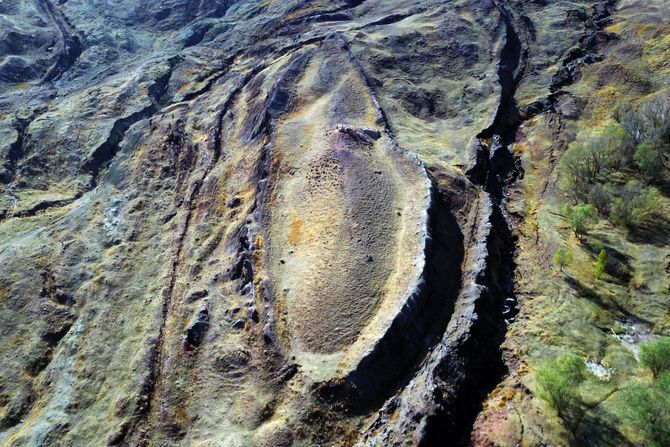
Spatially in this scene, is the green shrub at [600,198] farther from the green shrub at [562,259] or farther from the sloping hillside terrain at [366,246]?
the green shrub at [562,259]

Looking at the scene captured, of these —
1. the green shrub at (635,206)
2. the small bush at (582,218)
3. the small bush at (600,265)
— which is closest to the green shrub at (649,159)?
the green shrub at (635,206)

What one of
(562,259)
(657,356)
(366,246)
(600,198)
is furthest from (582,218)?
(366,246)

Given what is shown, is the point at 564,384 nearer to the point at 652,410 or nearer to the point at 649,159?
the point at 652,410

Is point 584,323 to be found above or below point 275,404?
below

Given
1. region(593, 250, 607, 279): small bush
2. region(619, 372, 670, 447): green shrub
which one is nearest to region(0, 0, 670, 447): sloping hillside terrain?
region(619, 372, 670, 447): green shrub

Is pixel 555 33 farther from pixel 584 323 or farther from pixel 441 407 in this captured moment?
pixel 441 407

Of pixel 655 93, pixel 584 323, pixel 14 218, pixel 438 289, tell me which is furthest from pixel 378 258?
pixel 14 218
